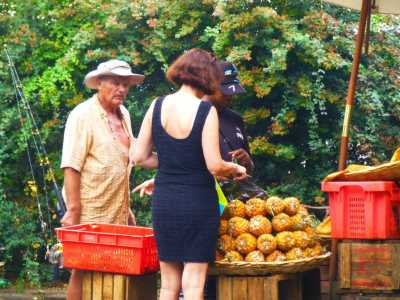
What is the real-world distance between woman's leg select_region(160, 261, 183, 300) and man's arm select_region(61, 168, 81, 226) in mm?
1169

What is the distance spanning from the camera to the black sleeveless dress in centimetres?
572

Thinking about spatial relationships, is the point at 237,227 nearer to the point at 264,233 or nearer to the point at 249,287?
the point at 264,233

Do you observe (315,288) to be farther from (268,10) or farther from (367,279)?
(268,10)

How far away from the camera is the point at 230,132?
6.90m

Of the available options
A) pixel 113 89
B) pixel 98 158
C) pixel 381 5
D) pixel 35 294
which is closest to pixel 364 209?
pixel 98 158

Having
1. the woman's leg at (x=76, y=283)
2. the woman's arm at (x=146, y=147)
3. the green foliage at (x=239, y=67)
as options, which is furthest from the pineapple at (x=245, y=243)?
the green foliage at (x=239, y=67)

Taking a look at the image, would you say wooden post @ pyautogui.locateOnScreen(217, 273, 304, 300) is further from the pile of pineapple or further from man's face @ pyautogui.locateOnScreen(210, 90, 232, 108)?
man's face @ pyautogui.locateOnScreen(210, 90, 232, 108)

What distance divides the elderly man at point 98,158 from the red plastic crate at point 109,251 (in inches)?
15.7

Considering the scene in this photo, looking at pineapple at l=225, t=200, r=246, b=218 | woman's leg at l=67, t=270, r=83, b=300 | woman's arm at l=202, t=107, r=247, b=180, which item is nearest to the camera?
woman's arm at l=202, t=107, r=247, b=180

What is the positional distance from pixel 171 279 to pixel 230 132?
54.1 inches

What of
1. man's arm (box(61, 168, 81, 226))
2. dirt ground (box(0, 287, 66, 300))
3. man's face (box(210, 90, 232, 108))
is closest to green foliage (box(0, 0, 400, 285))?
dirt ground (box(0, 287, 66, 300))

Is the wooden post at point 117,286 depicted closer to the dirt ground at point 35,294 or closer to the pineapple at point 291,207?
the pineapple at point 291,207

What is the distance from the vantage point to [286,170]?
9406mm

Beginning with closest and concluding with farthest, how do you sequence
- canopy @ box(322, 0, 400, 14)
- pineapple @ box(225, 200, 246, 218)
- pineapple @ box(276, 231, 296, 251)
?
pineapple @ box(276, 231, 296, 251)
pineapple @ box(225, 200, 246, 218)
canopy @ box(322, 0, 400, 14)
